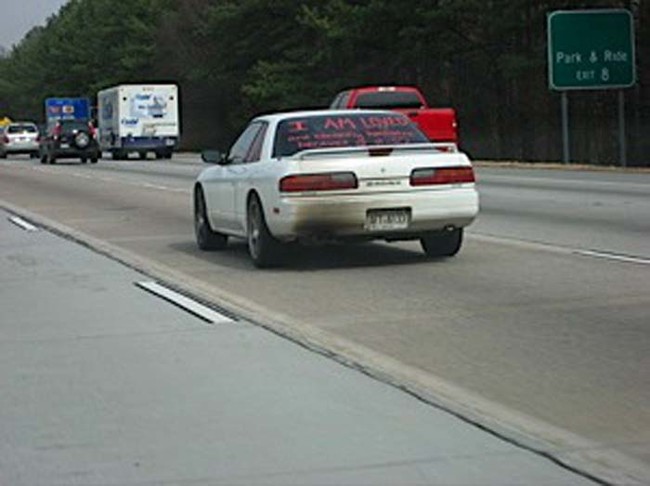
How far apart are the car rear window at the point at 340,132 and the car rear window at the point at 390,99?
1646cm

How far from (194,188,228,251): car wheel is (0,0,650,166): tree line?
2810 centimetres

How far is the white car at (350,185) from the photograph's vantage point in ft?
43.0

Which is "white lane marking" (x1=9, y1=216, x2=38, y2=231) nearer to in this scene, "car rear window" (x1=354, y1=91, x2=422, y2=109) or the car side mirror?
the car side mirror

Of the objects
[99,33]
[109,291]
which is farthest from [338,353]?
[99,33]

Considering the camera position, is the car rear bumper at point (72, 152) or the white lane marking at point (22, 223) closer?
the white lane marking at point (22, 223)

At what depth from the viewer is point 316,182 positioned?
13.1 meters

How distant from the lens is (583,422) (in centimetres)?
700

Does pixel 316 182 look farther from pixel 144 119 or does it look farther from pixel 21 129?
pixel 21 129

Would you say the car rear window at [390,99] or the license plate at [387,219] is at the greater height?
the car rear window at [390,99]

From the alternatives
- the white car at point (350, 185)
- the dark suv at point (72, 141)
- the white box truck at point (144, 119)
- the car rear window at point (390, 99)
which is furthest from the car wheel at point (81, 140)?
the white car at point (350, 185)

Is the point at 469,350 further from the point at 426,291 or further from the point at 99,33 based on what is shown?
the point at 99,33

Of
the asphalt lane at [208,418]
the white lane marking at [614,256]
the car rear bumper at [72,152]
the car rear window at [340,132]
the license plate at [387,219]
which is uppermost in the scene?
the car rear bumper at [72,152]

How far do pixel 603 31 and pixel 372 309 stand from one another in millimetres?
28163

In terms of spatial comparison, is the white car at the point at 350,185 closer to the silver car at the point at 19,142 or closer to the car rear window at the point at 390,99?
the car rear window at the point at 390,99
